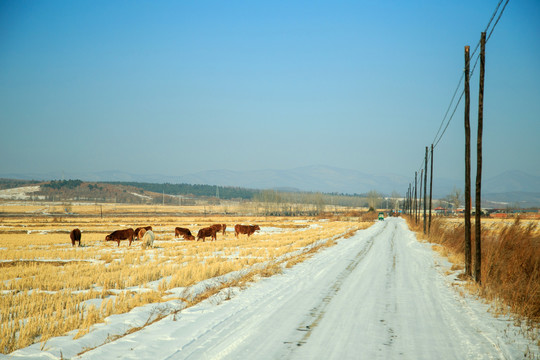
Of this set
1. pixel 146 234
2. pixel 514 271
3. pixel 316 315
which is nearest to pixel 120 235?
pixel 146 234

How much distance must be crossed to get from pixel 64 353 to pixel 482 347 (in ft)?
21.3

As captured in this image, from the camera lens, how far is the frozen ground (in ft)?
20.2

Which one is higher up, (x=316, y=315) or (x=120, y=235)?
(x=316, y=315)

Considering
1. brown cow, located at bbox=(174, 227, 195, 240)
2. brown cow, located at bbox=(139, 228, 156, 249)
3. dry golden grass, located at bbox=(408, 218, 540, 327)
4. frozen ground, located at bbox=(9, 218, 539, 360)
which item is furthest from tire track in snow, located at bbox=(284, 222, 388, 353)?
brown cow, located at bbox=(174, 227, 195, 240)

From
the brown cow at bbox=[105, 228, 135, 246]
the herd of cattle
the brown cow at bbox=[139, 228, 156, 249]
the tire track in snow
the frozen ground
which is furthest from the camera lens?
the brown cow at bbox=[105, 228, 135, 246]

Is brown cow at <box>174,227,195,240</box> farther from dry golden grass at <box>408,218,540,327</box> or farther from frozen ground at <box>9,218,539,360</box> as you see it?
dry golden grass at <box>408,218,540,327</box>

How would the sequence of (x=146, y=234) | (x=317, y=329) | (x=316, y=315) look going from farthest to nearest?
(x=146, y=234), (x=316, y=315), (x=317, y=329)

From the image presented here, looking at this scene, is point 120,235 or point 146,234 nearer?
point 146,234

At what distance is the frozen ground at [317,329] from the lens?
6.16 meters

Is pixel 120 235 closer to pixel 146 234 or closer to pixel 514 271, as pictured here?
pixel 146 234

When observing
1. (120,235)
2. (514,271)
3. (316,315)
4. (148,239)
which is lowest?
(120,235)

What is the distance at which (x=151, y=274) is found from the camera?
1388 centimetres

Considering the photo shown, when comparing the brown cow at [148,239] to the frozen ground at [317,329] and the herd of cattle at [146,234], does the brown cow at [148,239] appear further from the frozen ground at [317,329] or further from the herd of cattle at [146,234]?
the frozen ground at [317,329]

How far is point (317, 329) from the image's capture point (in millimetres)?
7348
